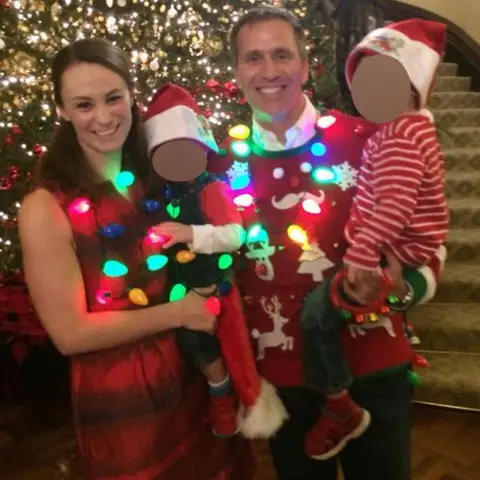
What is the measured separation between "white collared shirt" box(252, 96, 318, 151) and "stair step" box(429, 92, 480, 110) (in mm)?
3223

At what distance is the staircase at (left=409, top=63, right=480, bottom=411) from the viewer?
8.26 feet

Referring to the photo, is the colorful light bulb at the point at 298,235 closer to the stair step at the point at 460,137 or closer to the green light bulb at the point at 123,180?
the green light bulb at the point at 123,180

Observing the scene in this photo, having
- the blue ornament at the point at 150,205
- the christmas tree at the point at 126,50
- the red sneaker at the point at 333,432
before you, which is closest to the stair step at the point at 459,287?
the christmas tree at the point at 126,50

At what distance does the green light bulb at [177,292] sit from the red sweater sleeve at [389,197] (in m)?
0.31

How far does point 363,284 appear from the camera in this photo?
981mm

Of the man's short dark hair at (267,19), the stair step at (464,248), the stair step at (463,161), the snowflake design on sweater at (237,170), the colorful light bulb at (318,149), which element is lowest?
the stair step at (464,248)

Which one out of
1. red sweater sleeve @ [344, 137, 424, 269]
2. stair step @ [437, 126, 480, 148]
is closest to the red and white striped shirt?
red sweater sleeve @ [344, 137, 424, 269]

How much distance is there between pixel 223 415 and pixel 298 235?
38 centimetres

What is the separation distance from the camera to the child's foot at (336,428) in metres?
1.07

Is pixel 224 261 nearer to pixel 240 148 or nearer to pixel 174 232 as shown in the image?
pixel 174 232

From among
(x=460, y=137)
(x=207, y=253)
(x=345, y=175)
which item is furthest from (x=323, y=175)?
(x=460, y=137)

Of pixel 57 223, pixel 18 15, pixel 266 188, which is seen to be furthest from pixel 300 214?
pixel 18 15

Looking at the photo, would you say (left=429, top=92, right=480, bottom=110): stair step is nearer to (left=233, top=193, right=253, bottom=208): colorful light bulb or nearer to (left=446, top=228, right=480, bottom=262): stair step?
(left=446, top=228, right=480, bottom=262): stair step

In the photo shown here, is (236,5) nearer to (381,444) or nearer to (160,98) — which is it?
(160,98)
